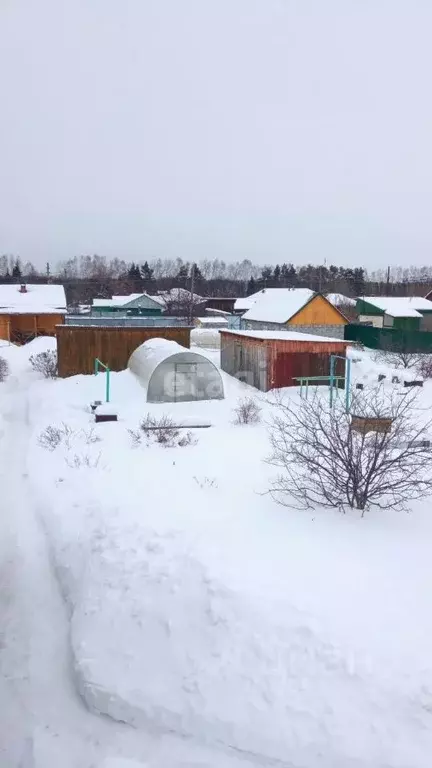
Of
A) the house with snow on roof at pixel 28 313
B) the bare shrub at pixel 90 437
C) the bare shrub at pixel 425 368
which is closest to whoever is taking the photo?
the bare shrub at pixel 90 437

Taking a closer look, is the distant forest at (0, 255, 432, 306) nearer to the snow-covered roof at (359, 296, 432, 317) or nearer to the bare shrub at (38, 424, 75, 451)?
the snow-covered roof at (359, 296, 432, 317)

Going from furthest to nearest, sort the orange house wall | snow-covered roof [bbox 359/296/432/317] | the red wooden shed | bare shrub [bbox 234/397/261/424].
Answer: snow-covered roof [bbox 359/296/432/317] → the orange house wall → the red wooden shed → bare shrub [bbox 234/397/261/424]

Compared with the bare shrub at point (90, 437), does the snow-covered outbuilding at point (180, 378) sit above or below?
above

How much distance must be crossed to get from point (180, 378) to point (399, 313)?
2515 cm

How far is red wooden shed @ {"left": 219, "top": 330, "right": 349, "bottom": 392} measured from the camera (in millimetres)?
20141

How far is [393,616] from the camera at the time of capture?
5.51 meters

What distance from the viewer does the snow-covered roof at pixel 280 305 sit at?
3125 centimetres

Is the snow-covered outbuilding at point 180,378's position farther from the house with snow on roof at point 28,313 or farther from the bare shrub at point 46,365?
the house with snow on roof at point 28,313

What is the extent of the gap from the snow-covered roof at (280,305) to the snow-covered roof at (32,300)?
1257cm

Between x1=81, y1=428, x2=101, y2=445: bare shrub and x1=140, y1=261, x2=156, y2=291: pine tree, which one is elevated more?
x1=140, y1=261, x2=156, y2=291: pine tree

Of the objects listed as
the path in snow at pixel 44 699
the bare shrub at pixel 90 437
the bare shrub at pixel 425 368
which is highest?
the bare shrub at pixel 425 368

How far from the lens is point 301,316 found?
3131 centimetres

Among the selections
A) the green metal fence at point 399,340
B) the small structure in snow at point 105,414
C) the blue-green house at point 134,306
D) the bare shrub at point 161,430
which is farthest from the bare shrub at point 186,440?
the blue-green house at point 134,306

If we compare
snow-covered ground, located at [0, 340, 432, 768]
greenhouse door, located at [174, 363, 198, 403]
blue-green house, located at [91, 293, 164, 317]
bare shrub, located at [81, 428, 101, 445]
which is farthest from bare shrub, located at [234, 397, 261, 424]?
blue-green house, located at [91, 293, 164, 317]
